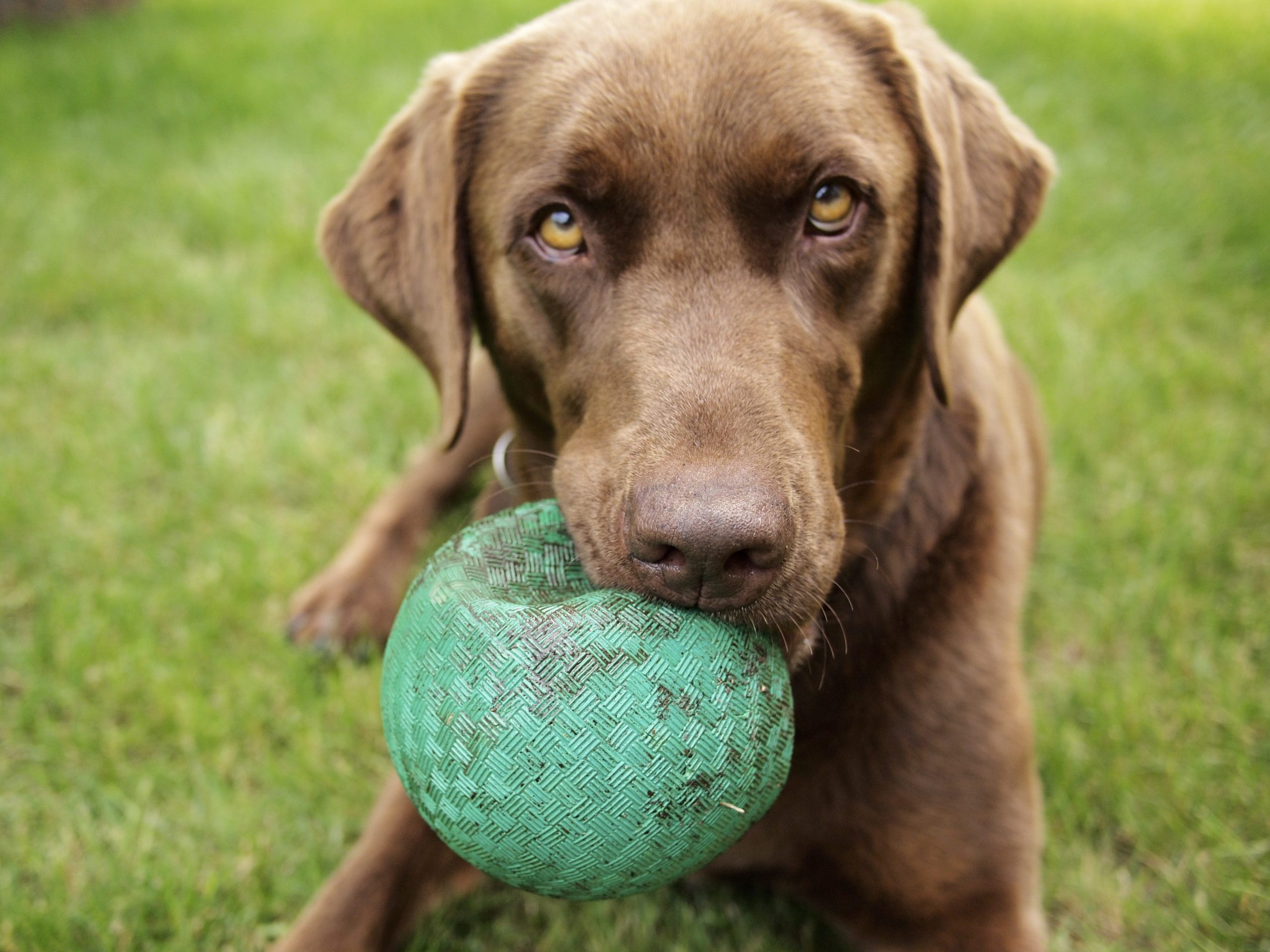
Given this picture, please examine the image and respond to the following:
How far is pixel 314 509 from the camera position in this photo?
4.04 m

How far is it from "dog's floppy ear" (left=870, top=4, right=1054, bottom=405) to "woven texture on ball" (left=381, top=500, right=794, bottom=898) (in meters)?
0.93

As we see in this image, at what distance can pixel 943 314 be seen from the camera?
2383 mm

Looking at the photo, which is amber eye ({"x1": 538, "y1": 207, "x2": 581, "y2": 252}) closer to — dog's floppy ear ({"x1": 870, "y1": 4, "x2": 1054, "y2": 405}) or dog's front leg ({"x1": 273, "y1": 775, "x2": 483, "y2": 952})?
dog's floppy ear ({"x1": 870, "y1": 4, "x2": 1054, "y2": 405})

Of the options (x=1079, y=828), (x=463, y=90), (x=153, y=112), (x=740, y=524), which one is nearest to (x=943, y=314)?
(x=740, y=524)

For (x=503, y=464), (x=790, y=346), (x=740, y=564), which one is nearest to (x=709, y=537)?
(x=740, y=564)

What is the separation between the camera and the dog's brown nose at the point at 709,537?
1.70 metres

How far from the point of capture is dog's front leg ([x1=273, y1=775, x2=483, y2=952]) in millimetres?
2363

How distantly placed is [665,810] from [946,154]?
1459mm

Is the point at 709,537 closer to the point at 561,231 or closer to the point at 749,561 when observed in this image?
the point at 749,561

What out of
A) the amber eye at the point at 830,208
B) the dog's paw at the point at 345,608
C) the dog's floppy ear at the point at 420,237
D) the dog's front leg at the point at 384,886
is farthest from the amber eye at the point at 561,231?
the dog's paw at the point at 345,608

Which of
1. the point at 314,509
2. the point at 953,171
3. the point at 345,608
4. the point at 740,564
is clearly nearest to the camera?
the point at 740,564

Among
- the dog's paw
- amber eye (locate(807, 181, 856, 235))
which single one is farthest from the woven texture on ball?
the dog's paw

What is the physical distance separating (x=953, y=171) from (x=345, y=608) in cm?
208

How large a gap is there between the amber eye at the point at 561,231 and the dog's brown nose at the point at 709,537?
2.14 feet
